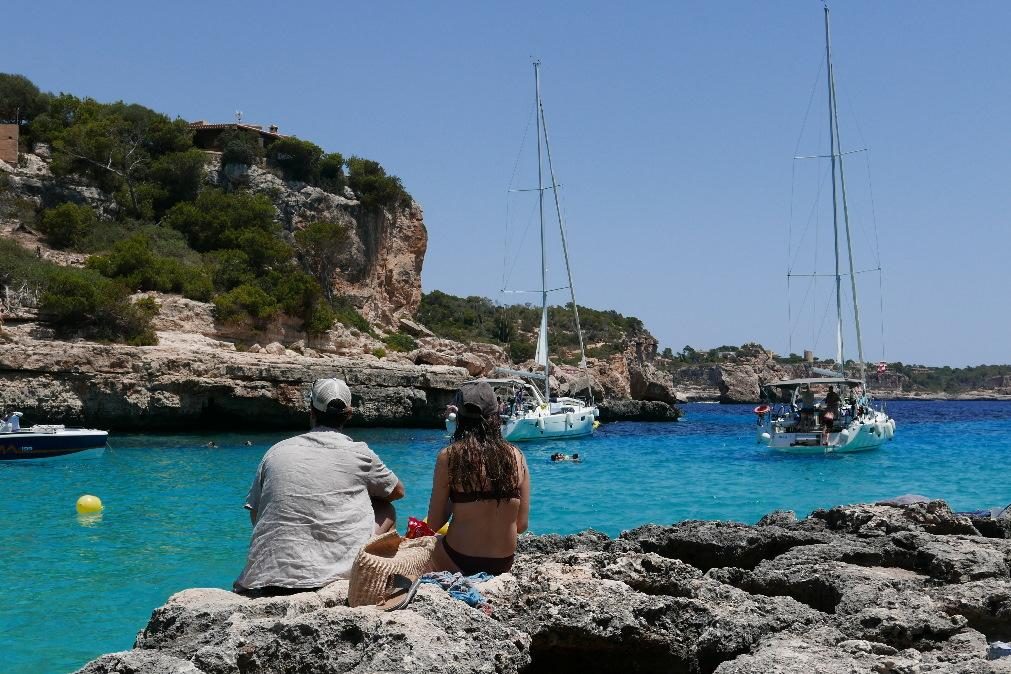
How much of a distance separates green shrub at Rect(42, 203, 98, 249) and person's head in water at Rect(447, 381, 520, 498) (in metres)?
35.5

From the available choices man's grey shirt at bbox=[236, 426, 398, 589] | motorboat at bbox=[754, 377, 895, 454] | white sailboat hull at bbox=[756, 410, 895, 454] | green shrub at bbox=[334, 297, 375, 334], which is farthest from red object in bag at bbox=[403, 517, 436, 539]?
green shrub at bbox=[334, 297, 375, 334]

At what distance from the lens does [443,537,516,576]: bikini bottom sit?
460cm

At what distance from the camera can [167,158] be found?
43.7 meters

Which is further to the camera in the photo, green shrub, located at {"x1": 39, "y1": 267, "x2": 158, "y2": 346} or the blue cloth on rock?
green shrub, located at {"x1": 39, "y1": 267, "x2": 158, "y2": 346}

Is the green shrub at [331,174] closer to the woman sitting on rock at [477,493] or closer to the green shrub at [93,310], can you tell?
the green shrub at [93,310]

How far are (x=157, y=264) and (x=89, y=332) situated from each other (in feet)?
16.7

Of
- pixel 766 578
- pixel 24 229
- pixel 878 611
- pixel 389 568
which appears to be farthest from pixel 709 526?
pixel 24 229

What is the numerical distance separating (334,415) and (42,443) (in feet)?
64.4

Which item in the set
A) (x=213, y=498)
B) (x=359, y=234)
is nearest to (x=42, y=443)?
(x=213, y=498)

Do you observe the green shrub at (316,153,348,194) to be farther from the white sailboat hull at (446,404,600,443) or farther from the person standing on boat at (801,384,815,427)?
the person standing on boat at (801,384,815,427)

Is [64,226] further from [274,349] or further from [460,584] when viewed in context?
[460,584]

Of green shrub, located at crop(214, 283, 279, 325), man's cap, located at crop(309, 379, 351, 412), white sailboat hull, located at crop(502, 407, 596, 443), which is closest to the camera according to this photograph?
man's cap, located at crop(309, 379, 351, 412)

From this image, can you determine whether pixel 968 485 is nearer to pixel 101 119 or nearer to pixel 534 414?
pixel 534 414

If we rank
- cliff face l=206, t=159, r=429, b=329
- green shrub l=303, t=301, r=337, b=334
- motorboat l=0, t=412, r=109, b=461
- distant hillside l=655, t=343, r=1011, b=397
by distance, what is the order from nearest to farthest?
motorboat l=0, t=412, r=109, b=461
green shrub l=303, t=301, r=337, b=334
cliff face l=206, t=159, r=429, b=329
distant hillside l=655, t=343, r=1011, b=397
